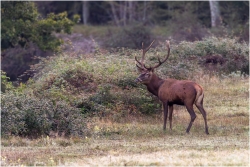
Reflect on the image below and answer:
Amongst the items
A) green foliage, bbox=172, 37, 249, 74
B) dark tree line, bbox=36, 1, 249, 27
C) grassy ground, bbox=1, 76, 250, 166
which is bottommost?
grassy ground, bbox=1, 76, 250, 166

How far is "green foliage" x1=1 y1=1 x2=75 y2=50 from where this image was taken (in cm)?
3117

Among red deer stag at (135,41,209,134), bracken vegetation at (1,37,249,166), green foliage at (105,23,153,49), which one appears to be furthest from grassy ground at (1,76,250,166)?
green foliage at (105,23,153,49)

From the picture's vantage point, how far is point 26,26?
103ft

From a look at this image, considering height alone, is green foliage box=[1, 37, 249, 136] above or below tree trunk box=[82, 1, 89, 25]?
below

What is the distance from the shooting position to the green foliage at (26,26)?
31.2 m

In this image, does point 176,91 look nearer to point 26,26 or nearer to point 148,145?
point 148,145

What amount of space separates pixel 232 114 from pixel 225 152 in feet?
22.0

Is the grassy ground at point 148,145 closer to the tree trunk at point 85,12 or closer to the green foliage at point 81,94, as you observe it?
the green foliage at point 81,94

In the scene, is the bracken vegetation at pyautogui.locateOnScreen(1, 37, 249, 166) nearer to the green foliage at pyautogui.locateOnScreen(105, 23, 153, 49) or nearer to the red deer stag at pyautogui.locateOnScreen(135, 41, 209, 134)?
the red deer stag at pyautogui.locateOnScreen(135, 41, 209, 134)

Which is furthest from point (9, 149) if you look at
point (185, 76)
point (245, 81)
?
point (245, 81)

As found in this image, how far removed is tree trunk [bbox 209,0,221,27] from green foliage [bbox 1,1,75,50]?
1466cm

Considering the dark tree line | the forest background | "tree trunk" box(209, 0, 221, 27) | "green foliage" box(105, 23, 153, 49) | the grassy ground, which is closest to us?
the grassy ground

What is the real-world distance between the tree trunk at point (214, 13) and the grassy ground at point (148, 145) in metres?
24.6

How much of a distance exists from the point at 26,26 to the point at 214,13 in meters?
17.8
